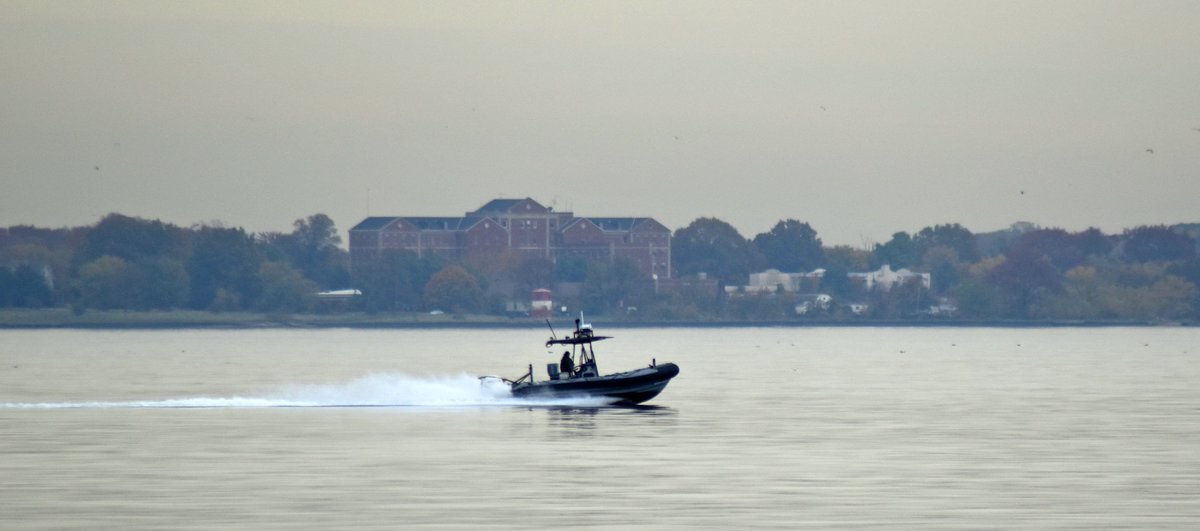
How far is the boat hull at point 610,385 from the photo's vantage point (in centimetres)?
6328

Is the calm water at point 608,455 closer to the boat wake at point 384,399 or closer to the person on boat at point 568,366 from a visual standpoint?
the boat wake at point 384,399

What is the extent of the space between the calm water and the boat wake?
5.3 inches

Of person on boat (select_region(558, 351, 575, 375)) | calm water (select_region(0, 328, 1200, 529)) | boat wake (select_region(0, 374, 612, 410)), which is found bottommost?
calm water (select_region(0, 328, 1200, 529))

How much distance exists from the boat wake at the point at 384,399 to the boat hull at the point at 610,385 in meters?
0.34

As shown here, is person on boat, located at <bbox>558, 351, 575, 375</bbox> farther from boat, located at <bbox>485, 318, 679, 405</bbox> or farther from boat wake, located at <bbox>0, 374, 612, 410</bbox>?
boat wake, located at <bbox>0, 374, 612, 410</bbox>

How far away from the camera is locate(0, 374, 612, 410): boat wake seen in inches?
2571

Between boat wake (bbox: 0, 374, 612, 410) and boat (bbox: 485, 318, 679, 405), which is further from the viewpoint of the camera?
boat wake (bbox: 0, 374, 612, 410)

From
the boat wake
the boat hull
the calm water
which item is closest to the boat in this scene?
the boat hull

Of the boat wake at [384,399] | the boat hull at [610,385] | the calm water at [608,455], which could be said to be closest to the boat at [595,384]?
the boat hull at [610,385]

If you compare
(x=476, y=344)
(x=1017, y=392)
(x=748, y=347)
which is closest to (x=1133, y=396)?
(x=1017, y=392)

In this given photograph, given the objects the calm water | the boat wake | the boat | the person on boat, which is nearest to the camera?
the calm water

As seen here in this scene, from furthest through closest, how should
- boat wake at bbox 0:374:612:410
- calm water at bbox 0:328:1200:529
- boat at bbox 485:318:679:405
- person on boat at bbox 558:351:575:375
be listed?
1. boat wake at bbox 0:374:612:410
2. person on boat at bbox 558:351:575:375
3. boat at bbox 485:318:679:405
4. calm water at bbox 0:328:1200:529

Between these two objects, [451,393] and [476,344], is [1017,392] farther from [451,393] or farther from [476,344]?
[476,344]

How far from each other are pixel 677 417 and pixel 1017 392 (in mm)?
22404
